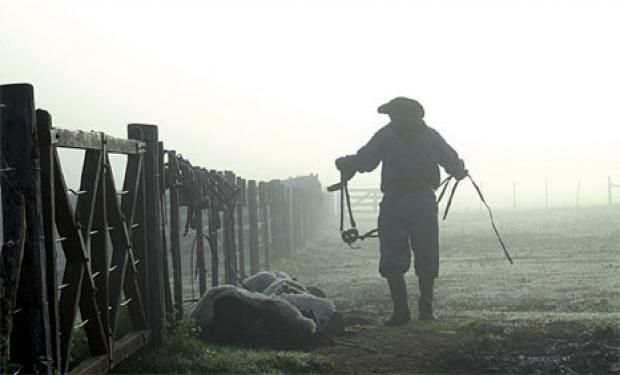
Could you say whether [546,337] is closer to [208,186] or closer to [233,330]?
[233,330]

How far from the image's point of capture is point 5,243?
5.12 m

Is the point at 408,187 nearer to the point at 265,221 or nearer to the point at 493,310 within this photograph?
the point at 493,310

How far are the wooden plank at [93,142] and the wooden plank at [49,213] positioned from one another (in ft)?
0.26

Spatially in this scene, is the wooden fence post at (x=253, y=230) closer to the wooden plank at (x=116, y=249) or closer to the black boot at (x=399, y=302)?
the black boot at (x=399, y=302)

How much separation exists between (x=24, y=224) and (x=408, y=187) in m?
5.89

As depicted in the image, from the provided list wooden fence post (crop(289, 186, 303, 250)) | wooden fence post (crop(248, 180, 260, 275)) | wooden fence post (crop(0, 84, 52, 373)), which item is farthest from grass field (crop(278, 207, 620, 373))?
wooden fence post (crop(0, 84, 52, 373))

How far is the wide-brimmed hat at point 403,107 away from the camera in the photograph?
10625 millimetres

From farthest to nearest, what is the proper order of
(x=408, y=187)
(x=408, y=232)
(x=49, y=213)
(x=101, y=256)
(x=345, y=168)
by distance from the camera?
(x=345, y=168) → (x=408, y=232) → (x=408, y=187) → (x=101, y=256) → (x=49, y=213)

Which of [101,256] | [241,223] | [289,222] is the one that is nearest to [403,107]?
[101,256]

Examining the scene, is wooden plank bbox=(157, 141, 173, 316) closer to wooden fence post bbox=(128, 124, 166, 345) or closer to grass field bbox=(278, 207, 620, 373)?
wooden fence post bbox=(128, 124, 166, 345)

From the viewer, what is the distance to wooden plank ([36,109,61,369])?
550 centimetres

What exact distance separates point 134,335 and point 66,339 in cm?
172

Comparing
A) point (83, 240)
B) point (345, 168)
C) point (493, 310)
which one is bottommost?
point (493, 310)

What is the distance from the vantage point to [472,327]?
9250 mm
